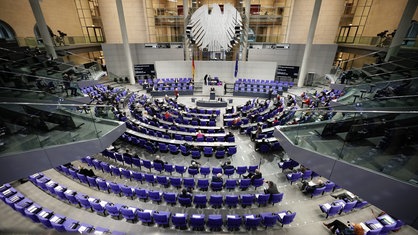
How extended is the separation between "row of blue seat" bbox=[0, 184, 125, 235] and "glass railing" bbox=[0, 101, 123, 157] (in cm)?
299

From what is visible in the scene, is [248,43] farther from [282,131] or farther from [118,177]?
[118,177]

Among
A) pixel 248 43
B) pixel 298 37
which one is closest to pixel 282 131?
pixel 248 43

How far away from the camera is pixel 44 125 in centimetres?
618

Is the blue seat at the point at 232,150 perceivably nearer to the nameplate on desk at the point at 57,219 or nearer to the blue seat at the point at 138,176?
the blue seat at the point at 138,176

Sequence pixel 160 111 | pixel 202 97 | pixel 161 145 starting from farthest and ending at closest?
pixel 202 97
pixel 160 111
pixel 161 145

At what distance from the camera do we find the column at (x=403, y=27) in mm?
14116

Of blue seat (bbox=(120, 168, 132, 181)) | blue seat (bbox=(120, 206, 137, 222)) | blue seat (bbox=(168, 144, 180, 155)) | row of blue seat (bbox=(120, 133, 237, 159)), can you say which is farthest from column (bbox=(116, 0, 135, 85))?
blue seat (bbox=(120, 206, 137, 222))

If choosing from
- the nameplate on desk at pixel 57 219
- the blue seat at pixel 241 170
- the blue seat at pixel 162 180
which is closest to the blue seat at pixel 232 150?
the blue seat at pixel 241 170

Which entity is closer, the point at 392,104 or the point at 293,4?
the point at 392,104

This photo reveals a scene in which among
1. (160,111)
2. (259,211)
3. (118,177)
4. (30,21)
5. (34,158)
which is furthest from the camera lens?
(30,21)

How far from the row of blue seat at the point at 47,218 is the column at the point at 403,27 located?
2340 centimetres

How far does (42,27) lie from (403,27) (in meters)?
31.8

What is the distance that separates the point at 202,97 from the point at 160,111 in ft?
24.3

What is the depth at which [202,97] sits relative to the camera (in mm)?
22297
